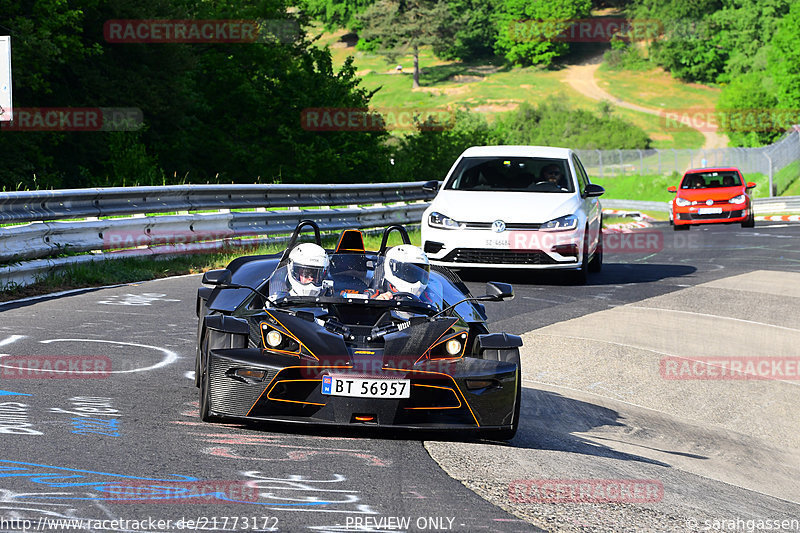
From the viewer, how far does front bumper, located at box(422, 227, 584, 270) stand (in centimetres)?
1429

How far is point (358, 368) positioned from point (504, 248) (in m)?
8.29

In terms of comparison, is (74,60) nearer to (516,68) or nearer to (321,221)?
(321,221)

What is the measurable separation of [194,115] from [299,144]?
3756 mm

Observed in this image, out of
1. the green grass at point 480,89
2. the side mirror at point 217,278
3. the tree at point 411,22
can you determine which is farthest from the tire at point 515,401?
the tree at point 411,22

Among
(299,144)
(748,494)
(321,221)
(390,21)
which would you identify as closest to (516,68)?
(390,21)

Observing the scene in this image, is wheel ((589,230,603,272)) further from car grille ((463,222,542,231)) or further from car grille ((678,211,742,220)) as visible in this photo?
car grille ((678,211,742,220))

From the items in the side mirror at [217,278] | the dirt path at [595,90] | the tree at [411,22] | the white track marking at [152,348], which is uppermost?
the tree at [411,22]

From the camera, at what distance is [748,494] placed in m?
6.48

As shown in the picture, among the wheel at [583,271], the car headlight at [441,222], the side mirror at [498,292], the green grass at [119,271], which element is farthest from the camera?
the wheel at [583,271]

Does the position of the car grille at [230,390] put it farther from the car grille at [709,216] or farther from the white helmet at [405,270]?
the car grille at [709,216]

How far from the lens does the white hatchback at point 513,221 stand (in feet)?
47.0

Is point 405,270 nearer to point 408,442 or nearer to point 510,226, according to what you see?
point 408,442

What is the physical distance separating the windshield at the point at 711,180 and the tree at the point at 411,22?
4834 inches

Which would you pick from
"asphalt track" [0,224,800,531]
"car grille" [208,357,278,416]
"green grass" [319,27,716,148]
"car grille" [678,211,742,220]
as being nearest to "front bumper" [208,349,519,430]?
"car grille" [208,357,278,416]
